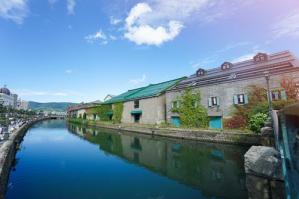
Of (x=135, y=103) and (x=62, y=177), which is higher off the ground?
(x=135, y=103)

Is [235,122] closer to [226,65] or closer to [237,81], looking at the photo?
[237,81]

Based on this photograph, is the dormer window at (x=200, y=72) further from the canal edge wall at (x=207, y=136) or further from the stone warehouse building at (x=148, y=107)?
the canal edge wall at (x=207, y=136)

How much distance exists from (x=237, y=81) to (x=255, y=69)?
2.25 m

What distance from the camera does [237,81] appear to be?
72.0ft

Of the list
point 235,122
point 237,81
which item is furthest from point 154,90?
point 235,122

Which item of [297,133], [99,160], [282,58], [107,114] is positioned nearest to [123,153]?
[99,160]

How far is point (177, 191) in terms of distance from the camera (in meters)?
8.91

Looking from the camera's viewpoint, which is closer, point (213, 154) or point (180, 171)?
point (180, 171)

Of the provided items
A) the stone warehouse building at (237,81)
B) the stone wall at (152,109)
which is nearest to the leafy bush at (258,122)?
the stone warehouse building at (237,81)

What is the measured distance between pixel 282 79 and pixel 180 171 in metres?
13.9

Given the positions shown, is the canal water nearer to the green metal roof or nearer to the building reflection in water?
the building reflection in water

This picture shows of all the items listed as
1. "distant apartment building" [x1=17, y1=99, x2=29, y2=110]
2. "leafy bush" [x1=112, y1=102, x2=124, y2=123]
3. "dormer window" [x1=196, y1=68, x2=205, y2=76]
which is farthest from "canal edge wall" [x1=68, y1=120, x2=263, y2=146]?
"distant apartment building" [x1=17, y1=99, x2=29, y2=110]

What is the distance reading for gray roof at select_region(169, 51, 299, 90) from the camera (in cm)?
1917

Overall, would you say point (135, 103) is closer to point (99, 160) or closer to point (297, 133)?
point (99, 160)
